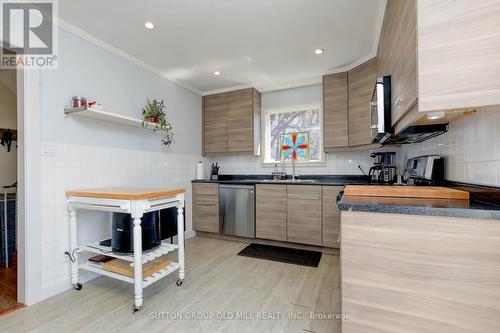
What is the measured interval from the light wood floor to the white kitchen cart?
15 centimetres

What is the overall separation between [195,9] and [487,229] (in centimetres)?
232

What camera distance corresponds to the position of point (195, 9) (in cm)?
185

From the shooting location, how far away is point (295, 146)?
3.54m

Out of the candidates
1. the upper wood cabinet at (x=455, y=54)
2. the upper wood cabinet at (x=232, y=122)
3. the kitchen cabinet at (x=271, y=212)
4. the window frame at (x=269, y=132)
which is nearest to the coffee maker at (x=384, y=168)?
the window frame at (x=269, y=132)

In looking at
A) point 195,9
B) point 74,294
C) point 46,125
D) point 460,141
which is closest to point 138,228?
point 74,294

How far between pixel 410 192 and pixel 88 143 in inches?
108

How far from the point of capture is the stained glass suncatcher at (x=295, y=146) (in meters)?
3.49

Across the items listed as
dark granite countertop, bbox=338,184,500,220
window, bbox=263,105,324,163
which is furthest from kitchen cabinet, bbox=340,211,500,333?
window, bbox=263,105,324,163

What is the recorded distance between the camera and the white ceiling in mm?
1826

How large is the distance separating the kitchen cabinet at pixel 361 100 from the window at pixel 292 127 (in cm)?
63

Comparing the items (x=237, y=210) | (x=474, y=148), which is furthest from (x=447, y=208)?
(x=237, y=210)

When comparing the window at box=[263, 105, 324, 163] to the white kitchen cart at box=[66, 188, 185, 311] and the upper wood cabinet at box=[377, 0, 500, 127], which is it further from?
the upper wood cabinet at box=[377, 0, 500, 127]

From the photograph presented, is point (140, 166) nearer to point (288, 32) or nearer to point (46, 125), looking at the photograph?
point (46, 125)

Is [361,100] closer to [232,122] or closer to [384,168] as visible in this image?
[384,168]
